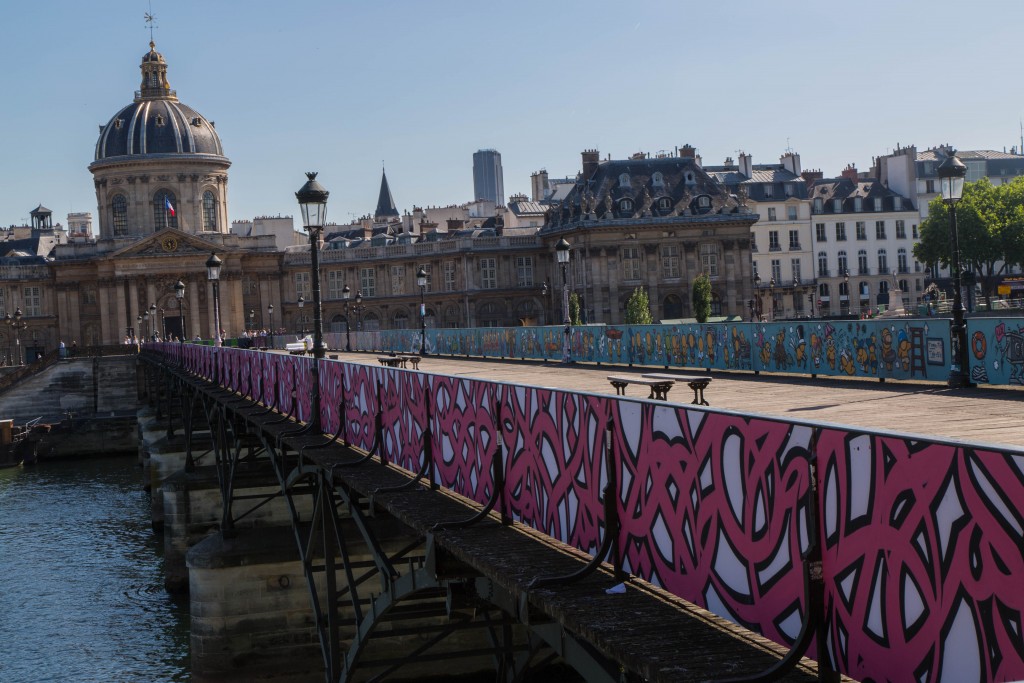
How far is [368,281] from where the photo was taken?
115188mm

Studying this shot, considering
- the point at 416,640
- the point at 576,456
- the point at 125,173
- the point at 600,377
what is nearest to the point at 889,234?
the point at 125,173

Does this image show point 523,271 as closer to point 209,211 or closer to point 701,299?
point 701,299

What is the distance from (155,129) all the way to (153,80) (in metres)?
7.43

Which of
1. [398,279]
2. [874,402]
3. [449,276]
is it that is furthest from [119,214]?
[874,402]

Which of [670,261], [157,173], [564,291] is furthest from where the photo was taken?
[157,173]

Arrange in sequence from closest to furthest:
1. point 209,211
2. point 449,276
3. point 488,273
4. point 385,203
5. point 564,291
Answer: point 564,291, point 488,273, point 449,276, point 209,211, point 385,203

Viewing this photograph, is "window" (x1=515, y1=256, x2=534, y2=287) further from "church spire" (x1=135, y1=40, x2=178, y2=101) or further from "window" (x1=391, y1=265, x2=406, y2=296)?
"church spire" (x1=135, y1=40, x2=178, y2=101)

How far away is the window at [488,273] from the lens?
364 feet

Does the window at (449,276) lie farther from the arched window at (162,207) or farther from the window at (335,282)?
the arched window at (162,207)

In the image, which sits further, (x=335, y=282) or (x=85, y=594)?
(x=335, y=282)

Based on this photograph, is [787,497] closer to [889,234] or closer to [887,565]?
[887,565]

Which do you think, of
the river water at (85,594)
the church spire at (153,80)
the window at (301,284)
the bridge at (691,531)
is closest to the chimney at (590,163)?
the window at (301,284)

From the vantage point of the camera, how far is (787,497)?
6.27 m

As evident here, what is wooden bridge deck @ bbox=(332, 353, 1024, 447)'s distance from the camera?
1442cm
